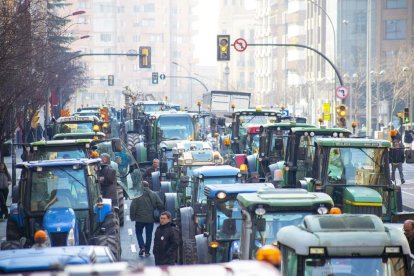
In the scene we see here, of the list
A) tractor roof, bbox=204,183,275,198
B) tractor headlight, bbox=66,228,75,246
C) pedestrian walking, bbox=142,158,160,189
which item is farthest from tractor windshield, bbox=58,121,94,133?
tractor roof, bbox=204,183,275,198

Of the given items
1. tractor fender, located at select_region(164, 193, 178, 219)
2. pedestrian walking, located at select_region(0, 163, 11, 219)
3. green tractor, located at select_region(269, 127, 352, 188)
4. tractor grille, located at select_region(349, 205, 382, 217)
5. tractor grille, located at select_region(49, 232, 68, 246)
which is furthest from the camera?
pedestrian walking, located at select_region(0, 163, 11, 219)

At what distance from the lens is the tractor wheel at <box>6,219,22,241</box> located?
63.3 feet

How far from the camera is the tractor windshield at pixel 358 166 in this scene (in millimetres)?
21891

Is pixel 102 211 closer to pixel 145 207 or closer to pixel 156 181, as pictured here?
pixel 145 207

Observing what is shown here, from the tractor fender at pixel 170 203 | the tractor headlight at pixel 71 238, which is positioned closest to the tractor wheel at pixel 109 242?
the tractor headlight at pixel 71 238

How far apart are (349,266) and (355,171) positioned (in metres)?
10.1

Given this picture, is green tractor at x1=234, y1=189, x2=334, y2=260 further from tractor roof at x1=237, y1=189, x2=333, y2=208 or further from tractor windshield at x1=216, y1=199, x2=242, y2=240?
tractor windshield at x1=216, y1=199, x2=242, y2=240

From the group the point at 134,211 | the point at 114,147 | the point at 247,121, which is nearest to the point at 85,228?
the point at 134,211

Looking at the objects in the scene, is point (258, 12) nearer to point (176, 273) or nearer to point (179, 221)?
point (179, 221)

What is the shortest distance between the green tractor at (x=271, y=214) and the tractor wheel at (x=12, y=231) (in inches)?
232

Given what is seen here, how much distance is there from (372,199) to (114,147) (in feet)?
36.1

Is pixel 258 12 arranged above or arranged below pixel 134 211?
above

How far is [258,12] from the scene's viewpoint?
7195 inches

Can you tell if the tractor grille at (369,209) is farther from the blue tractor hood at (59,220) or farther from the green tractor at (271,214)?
the green tractor at (271,214)
